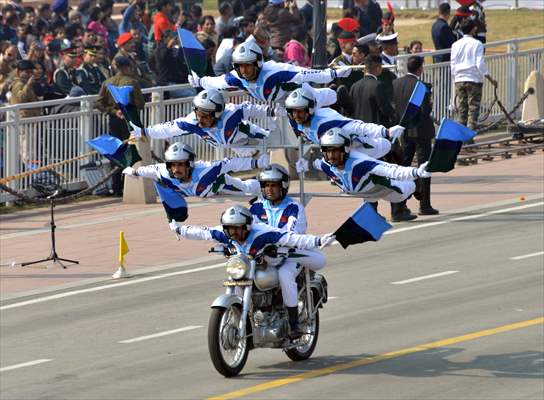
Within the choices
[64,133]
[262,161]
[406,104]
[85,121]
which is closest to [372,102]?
[406,104]

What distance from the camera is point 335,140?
16500 millimetres

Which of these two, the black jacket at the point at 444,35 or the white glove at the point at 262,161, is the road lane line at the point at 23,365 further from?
the black jacket at the point at 444,35

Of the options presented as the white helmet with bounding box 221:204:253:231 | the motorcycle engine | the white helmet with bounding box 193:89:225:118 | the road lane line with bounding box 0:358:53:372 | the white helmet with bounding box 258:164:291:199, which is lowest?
the road lane line with bounding box 0:358:53:372

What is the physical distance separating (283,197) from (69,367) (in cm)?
298

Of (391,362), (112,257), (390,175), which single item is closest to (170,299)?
(112,257)

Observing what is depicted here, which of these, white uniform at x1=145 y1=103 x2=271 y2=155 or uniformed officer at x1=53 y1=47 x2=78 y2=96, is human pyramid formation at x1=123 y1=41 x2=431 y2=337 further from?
uniformed officer at x1=53 y1=47 x2=78 y2=96

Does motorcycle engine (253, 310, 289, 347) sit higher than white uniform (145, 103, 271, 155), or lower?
lower

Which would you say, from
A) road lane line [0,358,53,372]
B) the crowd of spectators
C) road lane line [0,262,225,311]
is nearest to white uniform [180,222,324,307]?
road lane line [0,358,53,372]

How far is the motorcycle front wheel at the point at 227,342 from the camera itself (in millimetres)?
17172

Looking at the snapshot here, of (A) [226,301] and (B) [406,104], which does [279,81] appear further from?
(B) [406,104]

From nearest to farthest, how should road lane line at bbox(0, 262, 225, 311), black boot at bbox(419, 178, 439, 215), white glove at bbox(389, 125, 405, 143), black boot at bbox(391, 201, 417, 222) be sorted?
white glove at bbox(389, 125, 405, 143) → road lane line at bbox(0, 262, 225, 311) → black boot at bbox(391, 201, 417, 222) → black boot at bbox(419, 178, 439, 215)

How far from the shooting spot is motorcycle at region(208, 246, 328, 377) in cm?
1736

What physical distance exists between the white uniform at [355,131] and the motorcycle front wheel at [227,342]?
1.99 meters

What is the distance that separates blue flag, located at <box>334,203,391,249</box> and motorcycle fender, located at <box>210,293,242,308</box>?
1.42 meters
